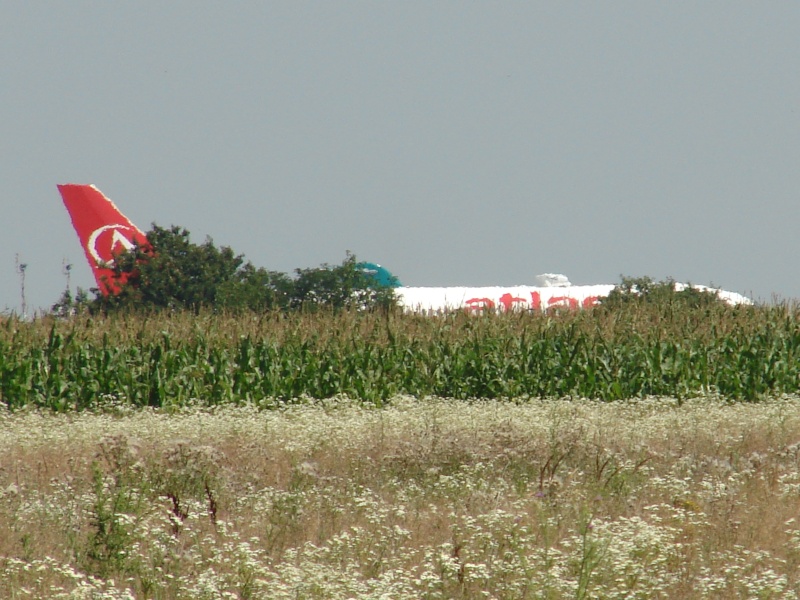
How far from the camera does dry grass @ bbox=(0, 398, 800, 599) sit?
8.22m

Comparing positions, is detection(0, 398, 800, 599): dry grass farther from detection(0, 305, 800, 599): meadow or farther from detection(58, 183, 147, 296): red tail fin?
detection(58, 183, 147, 296): red tail fin

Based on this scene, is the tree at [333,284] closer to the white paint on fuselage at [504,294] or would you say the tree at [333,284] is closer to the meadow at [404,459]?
the white paint on fuselage at [504,294]

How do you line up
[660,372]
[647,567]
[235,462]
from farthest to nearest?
1. [660,372]
2. [235,462]
3. [647,567]

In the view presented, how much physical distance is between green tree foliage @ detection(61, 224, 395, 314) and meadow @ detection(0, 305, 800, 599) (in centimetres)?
2708

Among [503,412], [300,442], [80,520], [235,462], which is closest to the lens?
[80,520]

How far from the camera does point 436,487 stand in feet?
40.3

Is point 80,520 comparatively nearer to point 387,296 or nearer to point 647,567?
point 647,567

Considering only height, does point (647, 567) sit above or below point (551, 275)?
below

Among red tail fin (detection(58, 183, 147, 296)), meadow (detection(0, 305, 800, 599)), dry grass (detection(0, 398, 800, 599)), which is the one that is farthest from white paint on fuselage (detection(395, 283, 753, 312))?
dry grass (detection(0, 398, 800, 599))

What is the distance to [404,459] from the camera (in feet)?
45.6

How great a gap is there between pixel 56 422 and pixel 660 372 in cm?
1471

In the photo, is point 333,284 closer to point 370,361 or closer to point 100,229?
point 100,229

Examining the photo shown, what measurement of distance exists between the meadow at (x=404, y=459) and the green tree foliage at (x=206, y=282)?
1066 inches

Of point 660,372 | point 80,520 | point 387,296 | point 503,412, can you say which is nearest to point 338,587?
point 80,520
